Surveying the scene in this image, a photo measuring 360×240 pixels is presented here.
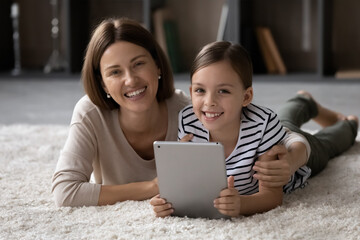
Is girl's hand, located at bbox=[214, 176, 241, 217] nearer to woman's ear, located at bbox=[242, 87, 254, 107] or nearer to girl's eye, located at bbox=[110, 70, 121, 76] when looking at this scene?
woman's ear, located at bbox=[242, 87, 254, 107]

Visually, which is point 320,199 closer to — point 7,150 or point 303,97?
point 303,97

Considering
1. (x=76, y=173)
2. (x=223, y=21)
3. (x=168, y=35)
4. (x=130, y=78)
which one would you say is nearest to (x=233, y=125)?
(x=130, y=78)

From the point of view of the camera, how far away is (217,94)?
50.7 inches

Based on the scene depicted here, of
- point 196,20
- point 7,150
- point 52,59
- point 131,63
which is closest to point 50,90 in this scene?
point 52,59

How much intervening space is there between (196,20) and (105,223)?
2.56 metres

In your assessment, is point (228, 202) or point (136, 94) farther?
point (136, 94)

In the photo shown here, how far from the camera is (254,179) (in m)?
1.38

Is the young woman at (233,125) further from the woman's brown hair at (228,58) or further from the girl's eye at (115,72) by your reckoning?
the girl's eye at (115,72)

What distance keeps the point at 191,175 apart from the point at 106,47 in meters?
0.41

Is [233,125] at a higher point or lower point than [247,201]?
higher

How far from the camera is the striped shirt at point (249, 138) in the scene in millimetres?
1340

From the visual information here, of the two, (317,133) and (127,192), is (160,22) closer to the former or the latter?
(317,133)

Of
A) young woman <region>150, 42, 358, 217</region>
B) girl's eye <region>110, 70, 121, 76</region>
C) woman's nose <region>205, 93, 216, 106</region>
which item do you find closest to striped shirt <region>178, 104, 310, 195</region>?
young woman <region>150, 42, 358, 217</region>

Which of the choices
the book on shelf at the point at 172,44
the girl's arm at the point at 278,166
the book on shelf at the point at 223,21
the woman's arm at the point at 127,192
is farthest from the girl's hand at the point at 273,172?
the book on shelf at the point at 172,44
